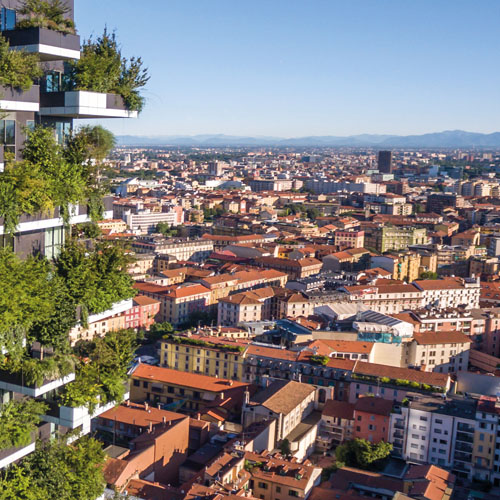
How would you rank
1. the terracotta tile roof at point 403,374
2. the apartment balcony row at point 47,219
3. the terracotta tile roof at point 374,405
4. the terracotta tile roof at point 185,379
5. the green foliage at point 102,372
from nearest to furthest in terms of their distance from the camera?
1. the apartment balcony row at point 47,219
2. the green foliage at point 102,372
3. the terracotta tile roof at point 374,405
4. the terracotta tile roof at point 403,374
5. the terracotta tile roof at point 185,379

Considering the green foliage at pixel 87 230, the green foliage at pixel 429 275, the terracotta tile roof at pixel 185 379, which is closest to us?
the green foliage at pixel 87 230

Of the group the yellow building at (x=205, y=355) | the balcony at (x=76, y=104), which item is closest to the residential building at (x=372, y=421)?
the yellow building at (x=205, y=355)

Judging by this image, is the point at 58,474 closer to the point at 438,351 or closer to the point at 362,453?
the point at 362,453

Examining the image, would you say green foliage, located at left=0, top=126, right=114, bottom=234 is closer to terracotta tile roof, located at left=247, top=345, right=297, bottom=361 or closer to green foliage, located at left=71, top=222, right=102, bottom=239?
green foliage, located at left=71, top=222, right=102, bottom=239

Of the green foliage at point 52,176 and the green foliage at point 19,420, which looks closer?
the green foliage at point 52,176

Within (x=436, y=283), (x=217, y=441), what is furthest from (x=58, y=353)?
(x=436, y=283)

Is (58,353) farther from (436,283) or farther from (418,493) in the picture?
(436,283)

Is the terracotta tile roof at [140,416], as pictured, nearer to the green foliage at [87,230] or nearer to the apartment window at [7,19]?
the green foliage at [87,230]
